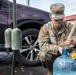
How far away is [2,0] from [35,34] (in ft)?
3.86

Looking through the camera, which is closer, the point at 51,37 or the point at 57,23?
the point at 57,23

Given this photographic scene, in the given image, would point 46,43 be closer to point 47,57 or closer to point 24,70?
point 47,57

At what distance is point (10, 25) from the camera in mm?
7254

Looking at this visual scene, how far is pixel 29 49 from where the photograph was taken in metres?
7.04

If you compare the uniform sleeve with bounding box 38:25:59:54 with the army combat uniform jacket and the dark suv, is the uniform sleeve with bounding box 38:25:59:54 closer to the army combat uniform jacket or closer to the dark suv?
the army combat uniform jacket

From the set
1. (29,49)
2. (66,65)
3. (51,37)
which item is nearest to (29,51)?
(29,49)

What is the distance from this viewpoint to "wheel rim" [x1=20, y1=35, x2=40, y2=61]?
23.0 feet

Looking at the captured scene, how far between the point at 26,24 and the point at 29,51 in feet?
2.37

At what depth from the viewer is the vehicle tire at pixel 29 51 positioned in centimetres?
700

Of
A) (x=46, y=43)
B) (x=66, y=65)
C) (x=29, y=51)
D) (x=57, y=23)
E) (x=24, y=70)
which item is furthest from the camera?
(x=29, y=51)

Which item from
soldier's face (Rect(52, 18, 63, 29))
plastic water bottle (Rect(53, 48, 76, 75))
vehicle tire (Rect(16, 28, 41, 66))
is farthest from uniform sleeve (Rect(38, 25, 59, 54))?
vehicle tire (Rect(16, 28, 41, 66))

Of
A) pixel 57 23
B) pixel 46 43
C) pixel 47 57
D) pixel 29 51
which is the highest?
pixel 57 23

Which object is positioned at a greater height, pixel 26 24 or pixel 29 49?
pixel 26 24

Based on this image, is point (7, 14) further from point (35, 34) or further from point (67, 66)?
point (67, 66)
